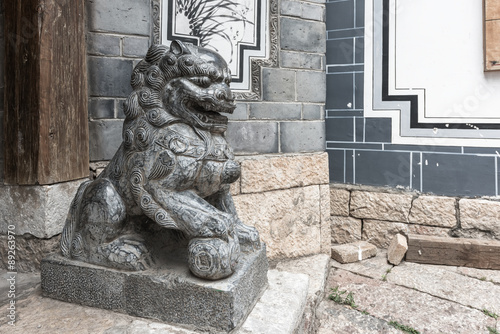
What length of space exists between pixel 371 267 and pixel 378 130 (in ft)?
4.01

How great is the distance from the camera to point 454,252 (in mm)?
3133

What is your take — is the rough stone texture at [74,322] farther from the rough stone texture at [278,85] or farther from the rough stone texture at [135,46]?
the rough stone texture at [278,85]

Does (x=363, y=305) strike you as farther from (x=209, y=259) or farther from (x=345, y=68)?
(x=345, y=68)

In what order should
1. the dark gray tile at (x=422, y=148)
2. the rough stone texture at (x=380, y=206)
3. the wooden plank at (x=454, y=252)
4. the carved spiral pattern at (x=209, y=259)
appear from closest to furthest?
the carved spiral pattern at (x=209, y=259)
the wooden plank at (x=454, y=252)
the dark gray tile at (x=422, y=148)
the rough stone texture at (x=380, y=206)

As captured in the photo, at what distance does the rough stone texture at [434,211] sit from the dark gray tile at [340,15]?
5.64ft

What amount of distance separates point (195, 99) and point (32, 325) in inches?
43.7

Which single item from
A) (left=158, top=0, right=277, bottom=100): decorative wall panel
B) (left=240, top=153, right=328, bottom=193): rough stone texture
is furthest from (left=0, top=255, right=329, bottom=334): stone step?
(left=158, top=0, right=277, bottom=100): decorative wall panel

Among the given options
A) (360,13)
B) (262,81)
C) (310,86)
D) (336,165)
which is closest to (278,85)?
(262,81)

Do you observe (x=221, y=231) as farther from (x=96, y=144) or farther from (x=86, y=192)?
(x=96, y=144)

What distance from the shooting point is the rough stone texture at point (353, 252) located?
3215 mm

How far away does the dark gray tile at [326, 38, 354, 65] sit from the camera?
11.6 ft

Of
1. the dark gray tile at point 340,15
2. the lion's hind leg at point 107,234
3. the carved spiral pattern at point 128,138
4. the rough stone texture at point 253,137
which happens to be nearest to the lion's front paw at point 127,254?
the lion's hind leg at point 107,234

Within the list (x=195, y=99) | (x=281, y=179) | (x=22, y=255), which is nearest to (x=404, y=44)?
(x=281, y=179)

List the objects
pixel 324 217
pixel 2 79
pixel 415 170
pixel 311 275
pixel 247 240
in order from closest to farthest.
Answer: pixel 247 240 → pixel 2 79 → pixel 311 275 → pixel 324 217 → pixel 415 170
